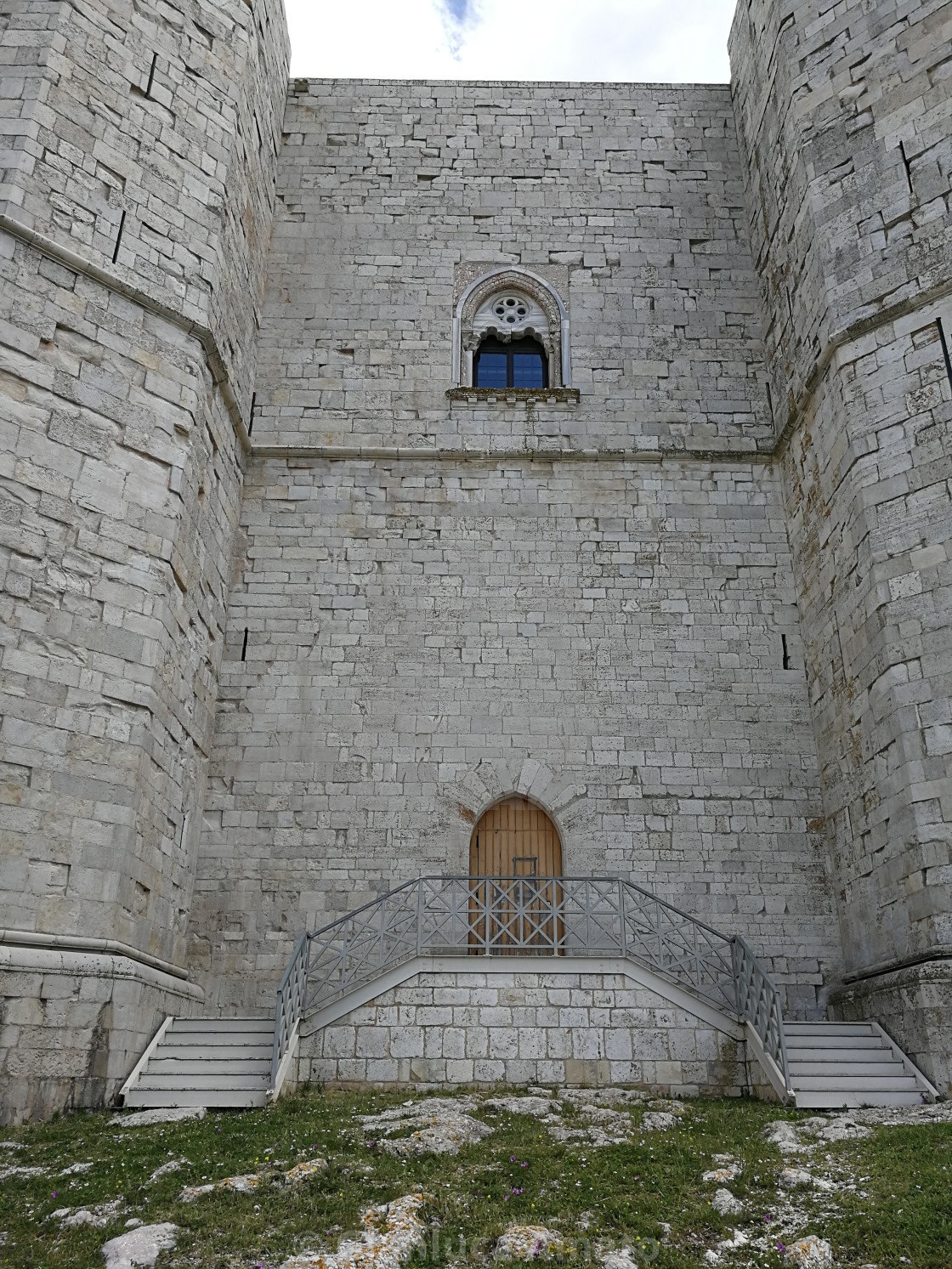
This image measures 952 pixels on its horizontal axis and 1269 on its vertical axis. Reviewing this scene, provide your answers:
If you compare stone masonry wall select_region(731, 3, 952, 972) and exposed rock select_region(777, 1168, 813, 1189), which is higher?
stone masonry wall select_region(731, 3, 952, 972)

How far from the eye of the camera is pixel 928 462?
8664 mm

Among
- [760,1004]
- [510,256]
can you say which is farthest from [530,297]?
[760,1004]

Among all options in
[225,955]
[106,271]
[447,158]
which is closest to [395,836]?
[225,955]

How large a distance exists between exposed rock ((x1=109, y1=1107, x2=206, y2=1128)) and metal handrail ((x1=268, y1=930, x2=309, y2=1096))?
0.53 metres

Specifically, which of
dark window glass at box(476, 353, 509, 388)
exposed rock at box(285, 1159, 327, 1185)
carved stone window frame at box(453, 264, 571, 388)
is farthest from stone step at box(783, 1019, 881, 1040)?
dark window glass at box(476, 353, 509, 388)

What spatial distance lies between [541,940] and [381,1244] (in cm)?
546

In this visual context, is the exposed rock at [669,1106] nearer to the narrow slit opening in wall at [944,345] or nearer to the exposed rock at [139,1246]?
the exposed rock at [139,1246]

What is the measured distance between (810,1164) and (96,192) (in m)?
9.58

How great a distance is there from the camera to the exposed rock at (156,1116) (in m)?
6.36

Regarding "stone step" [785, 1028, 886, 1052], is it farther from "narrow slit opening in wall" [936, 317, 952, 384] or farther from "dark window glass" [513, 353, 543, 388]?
"dark window glass" [513, 353, 543, 388]

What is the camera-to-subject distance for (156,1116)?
21.4ft

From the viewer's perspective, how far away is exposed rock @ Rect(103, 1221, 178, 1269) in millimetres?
4145

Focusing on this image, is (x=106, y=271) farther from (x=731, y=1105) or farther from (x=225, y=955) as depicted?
(x=731, y=1105)

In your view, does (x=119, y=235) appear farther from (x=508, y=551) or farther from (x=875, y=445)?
(x=875, y=445)
